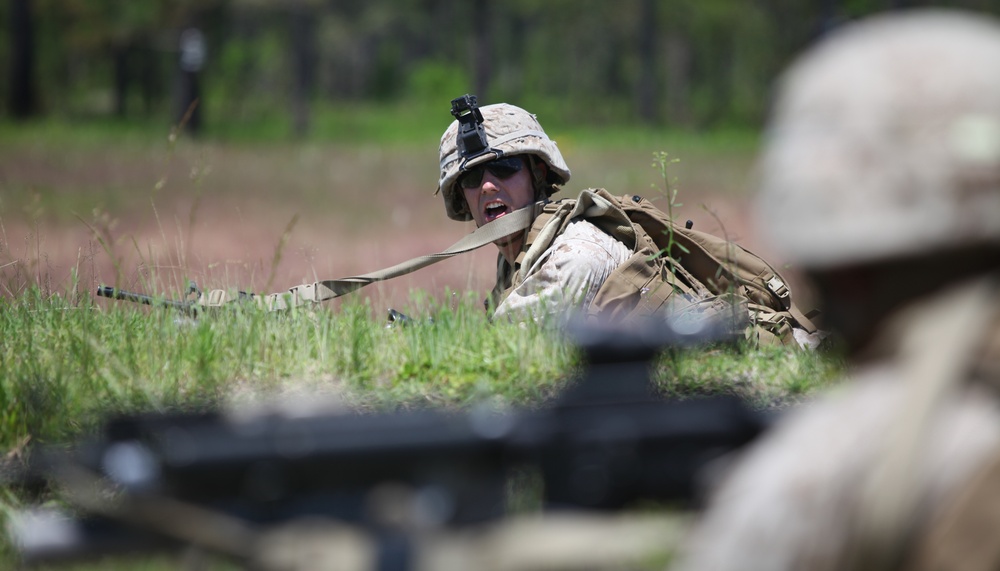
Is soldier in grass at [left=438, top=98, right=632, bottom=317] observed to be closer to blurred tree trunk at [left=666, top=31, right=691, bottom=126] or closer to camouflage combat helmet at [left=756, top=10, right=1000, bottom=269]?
camouflage combat helmet at [left=756, top=10, right=1000, bottom=269]

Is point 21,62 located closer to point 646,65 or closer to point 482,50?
point 482,50

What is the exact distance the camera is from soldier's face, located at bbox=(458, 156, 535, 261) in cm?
511

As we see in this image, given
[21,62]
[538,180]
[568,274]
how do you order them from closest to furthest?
[568,274], [538,180], [21,62]

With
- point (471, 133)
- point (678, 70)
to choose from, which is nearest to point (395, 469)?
point (471, 133)

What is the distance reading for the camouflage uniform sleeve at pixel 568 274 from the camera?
4559mm

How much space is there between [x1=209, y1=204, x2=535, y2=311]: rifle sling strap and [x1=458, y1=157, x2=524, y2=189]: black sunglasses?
0.62ft

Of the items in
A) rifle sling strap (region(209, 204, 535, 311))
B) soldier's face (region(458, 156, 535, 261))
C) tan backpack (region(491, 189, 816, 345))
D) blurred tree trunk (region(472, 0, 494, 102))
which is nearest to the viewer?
tan backpack (region(491, 189, 816, 345))

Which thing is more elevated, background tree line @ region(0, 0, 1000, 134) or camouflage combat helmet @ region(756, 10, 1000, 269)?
camouflage combat helmet @ region(756, 10, 1000, 269)

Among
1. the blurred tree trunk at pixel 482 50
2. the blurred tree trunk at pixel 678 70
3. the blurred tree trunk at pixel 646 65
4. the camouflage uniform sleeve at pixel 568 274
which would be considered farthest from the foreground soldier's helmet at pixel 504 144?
the blurred tree trunk at pixel 678 70

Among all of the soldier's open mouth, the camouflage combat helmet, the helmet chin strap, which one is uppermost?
the camouflage combat helmet

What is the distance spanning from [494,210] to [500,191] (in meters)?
0.09

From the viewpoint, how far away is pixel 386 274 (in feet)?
16.2

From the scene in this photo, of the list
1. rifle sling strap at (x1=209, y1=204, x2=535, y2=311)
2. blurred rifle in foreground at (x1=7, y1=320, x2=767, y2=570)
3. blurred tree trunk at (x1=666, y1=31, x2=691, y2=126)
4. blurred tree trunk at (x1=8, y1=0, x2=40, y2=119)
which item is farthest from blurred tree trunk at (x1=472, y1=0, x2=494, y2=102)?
blurred rifle in foreground at (x1=7, y1=320, x2=767, y2=570)

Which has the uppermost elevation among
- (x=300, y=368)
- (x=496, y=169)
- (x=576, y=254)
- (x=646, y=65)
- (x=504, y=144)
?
(x=504, y=144)
